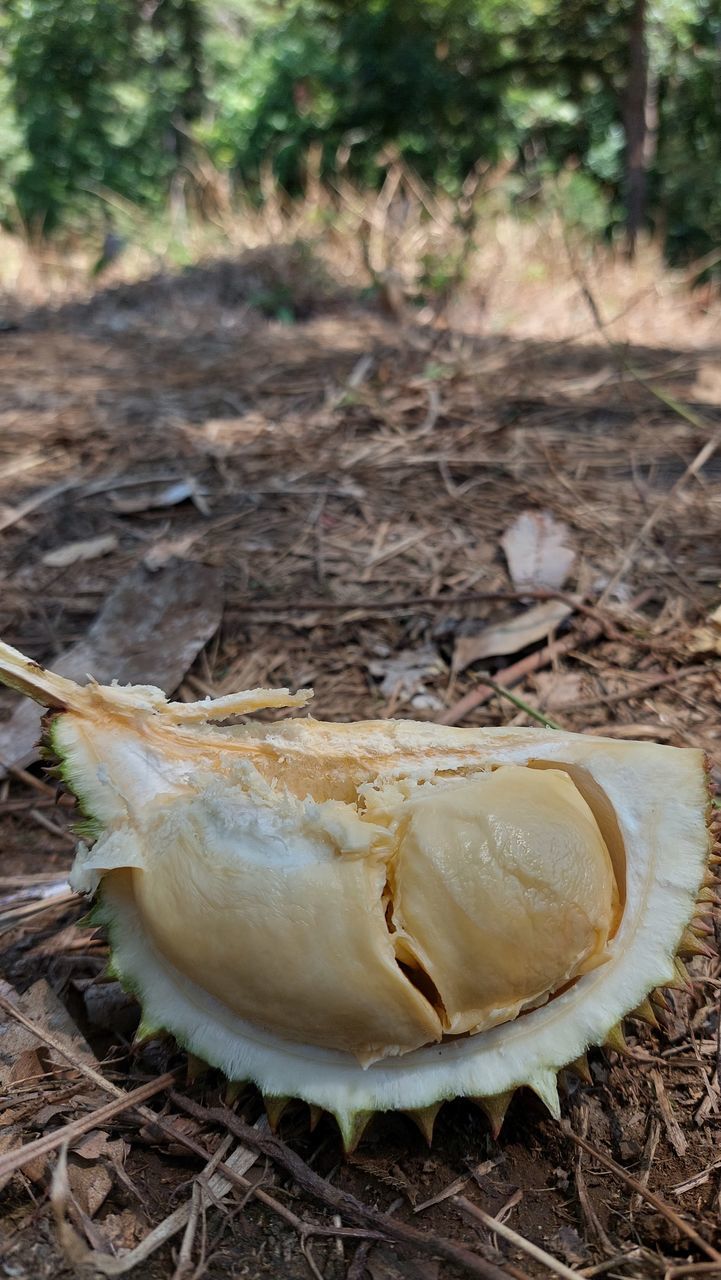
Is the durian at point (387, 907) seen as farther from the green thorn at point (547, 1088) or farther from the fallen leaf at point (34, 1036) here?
the fallen leaf at point (34, 1036)

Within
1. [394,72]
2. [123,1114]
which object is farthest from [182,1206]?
[394,72]

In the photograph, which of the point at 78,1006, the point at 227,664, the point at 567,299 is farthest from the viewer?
the point at 567,299

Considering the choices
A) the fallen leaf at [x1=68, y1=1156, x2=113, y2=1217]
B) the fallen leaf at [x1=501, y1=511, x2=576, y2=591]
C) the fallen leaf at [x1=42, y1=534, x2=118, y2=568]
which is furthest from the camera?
the fallen leaf at [x1=42, y1=534, x2=118, y2=568]

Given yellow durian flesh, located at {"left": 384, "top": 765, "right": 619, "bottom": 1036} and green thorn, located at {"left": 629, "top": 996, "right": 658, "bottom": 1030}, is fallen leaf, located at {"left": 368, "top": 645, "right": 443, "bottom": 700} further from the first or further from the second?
green thorn, located at {"left": 629, "top": 996, "right": 658, "bottom": 1030}

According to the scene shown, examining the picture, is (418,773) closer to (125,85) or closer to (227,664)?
(227,664)

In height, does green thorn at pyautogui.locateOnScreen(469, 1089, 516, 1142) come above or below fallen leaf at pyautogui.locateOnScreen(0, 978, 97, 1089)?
above

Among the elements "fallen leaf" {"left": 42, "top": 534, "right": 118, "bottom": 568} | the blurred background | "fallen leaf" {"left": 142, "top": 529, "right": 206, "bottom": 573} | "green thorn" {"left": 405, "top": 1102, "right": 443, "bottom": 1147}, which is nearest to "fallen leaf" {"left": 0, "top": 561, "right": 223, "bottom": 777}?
"fallen leaf" {"left": 142, "top": 529, "right": 206, "bottom": 573}

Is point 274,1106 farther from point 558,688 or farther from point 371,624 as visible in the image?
point 371,624

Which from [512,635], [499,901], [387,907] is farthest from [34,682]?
[512,635]
